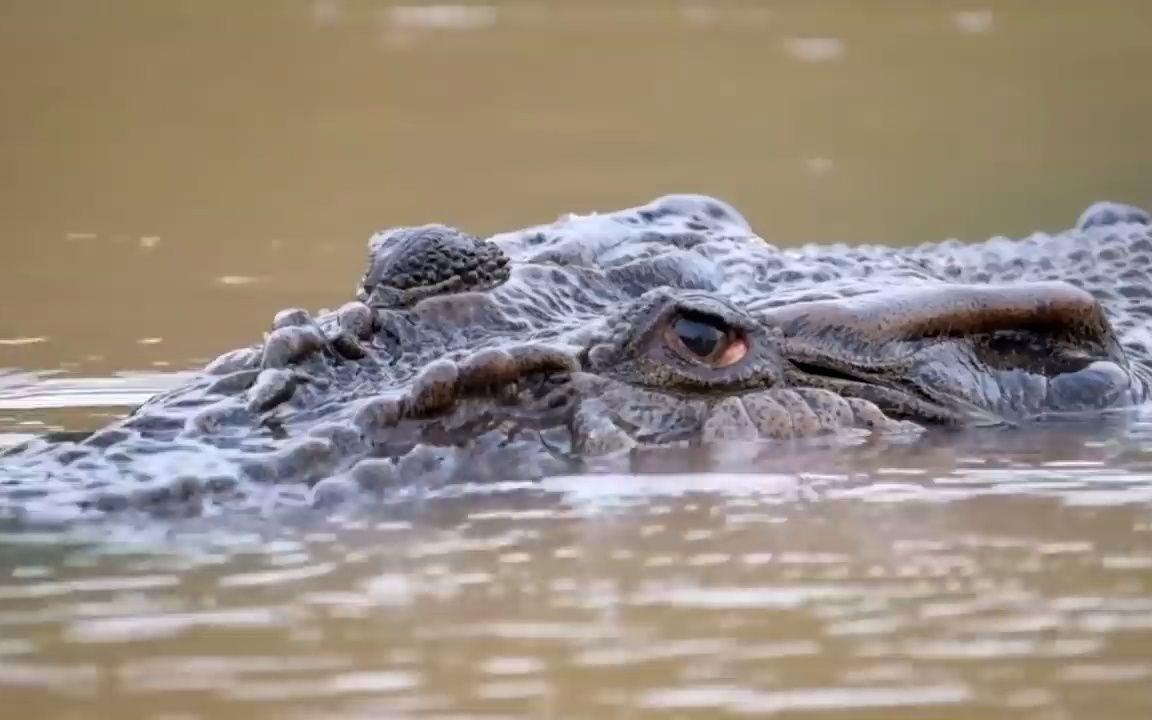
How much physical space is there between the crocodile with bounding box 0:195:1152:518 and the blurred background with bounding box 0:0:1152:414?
1.58 metres

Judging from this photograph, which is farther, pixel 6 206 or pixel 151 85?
pixel 151 85

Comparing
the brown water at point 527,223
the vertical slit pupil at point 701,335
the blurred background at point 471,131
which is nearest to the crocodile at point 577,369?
the vertical slit pupil at point 701,335

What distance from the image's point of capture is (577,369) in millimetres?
5148

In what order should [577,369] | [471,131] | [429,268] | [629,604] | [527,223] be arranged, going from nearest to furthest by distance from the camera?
[629,604]
[577,369]
[429,268]
[527,223]
[471,131]

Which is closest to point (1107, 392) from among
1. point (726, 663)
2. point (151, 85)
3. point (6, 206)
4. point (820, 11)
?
point (726, 663)

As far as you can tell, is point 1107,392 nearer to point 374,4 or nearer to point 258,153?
point 258,153

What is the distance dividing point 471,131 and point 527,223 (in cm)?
294

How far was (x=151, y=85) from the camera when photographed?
14.7 meters

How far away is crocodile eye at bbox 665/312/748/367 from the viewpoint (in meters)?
5.26

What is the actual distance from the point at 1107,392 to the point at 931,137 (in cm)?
776

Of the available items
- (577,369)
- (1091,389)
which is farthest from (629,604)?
(1091,389)

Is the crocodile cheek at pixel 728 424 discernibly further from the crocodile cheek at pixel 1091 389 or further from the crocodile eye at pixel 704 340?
the crocodile cheek at pixel 1091 389

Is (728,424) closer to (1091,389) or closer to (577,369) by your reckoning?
(577,369)

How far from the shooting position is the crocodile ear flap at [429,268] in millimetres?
5262
